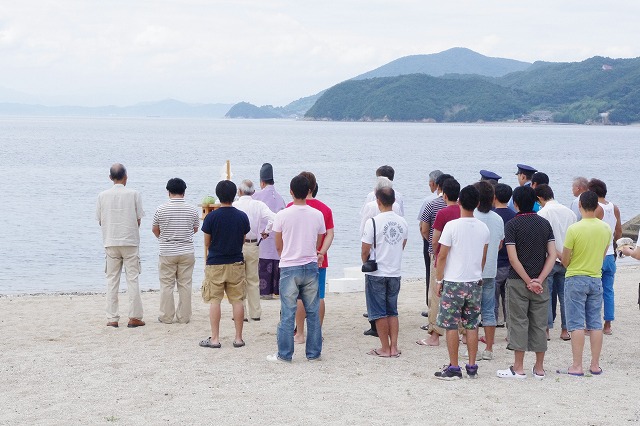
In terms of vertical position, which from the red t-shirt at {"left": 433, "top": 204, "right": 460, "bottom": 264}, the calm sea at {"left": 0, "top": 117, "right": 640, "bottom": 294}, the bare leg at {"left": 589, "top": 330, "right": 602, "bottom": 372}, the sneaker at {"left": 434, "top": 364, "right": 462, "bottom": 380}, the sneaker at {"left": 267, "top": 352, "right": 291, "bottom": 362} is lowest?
the calm sea at {"left": 0, "top": 117, "right": 640, "bottom": 294}

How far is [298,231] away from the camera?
8477 millimetres

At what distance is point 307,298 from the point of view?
860 cm

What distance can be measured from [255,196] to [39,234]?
2187 cm

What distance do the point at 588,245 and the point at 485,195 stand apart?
1137 millimetres

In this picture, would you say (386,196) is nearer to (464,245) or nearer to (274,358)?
(464,245)

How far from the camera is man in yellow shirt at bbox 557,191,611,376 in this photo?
26.0ft

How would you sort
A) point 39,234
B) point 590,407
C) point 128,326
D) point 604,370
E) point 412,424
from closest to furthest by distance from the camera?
point 412,424, point 590,407, point 604,370, point 128,326, point 39,234

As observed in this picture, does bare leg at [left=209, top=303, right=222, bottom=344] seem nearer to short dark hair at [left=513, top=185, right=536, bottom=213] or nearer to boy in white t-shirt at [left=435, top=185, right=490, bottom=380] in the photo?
boy in white t-shirt at [left=435, top=185, right=490, bottom=380]

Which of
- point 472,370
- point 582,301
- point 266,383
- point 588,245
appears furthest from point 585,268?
point 266,383

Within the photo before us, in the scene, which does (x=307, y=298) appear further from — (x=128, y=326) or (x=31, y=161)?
(x=31, y=161)

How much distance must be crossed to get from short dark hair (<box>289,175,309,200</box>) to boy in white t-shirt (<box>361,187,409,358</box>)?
2.38 ft

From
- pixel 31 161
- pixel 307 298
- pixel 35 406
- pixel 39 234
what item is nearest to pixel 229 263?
pixel 307 298

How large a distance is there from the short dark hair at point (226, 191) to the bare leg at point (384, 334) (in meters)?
2.02

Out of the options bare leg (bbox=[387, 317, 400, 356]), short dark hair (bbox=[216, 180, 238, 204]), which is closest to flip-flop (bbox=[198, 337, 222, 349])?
short dark hair (bbox=[216, 180, 238, 204])
